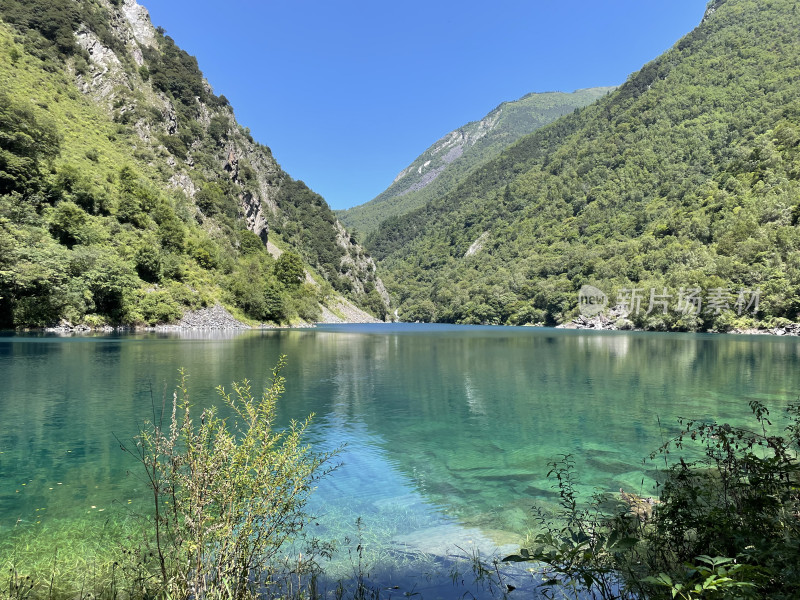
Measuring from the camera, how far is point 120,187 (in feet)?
228

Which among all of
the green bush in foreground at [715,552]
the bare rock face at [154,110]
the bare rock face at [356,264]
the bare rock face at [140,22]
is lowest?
the green bush in foreground at [715,552]

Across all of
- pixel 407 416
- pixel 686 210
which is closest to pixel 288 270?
pixel 407 416

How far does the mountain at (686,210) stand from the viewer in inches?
3214

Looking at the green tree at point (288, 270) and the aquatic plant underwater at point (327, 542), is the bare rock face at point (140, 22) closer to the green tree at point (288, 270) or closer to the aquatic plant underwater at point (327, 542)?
the green tree at point (288, 270)

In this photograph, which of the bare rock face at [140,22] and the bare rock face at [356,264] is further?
the bare rock face at [356,264]

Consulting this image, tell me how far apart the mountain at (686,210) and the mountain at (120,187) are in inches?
3017

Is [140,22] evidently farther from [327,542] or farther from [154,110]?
[327,542]

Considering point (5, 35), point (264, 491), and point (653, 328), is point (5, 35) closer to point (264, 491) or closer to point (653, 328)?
point (264, 491)

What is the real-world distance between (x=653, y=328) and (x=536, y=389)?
84950mm

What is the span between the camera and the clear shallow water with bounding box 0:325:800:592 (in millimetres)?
9047

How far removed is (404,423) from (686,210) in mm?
138579

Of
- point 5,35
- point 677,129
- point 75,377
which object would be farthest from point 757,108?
point 5,35

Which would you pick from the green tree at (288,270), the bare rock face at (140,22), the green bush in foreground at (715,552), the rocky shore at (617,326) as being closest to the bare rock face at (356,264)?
the green tree at (288,270)

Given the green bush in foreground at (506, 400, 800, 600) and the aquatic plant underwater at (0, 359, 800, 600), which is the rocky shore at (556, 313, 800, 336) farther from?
the green bush in foreground at (506, 400, 800, 600)
